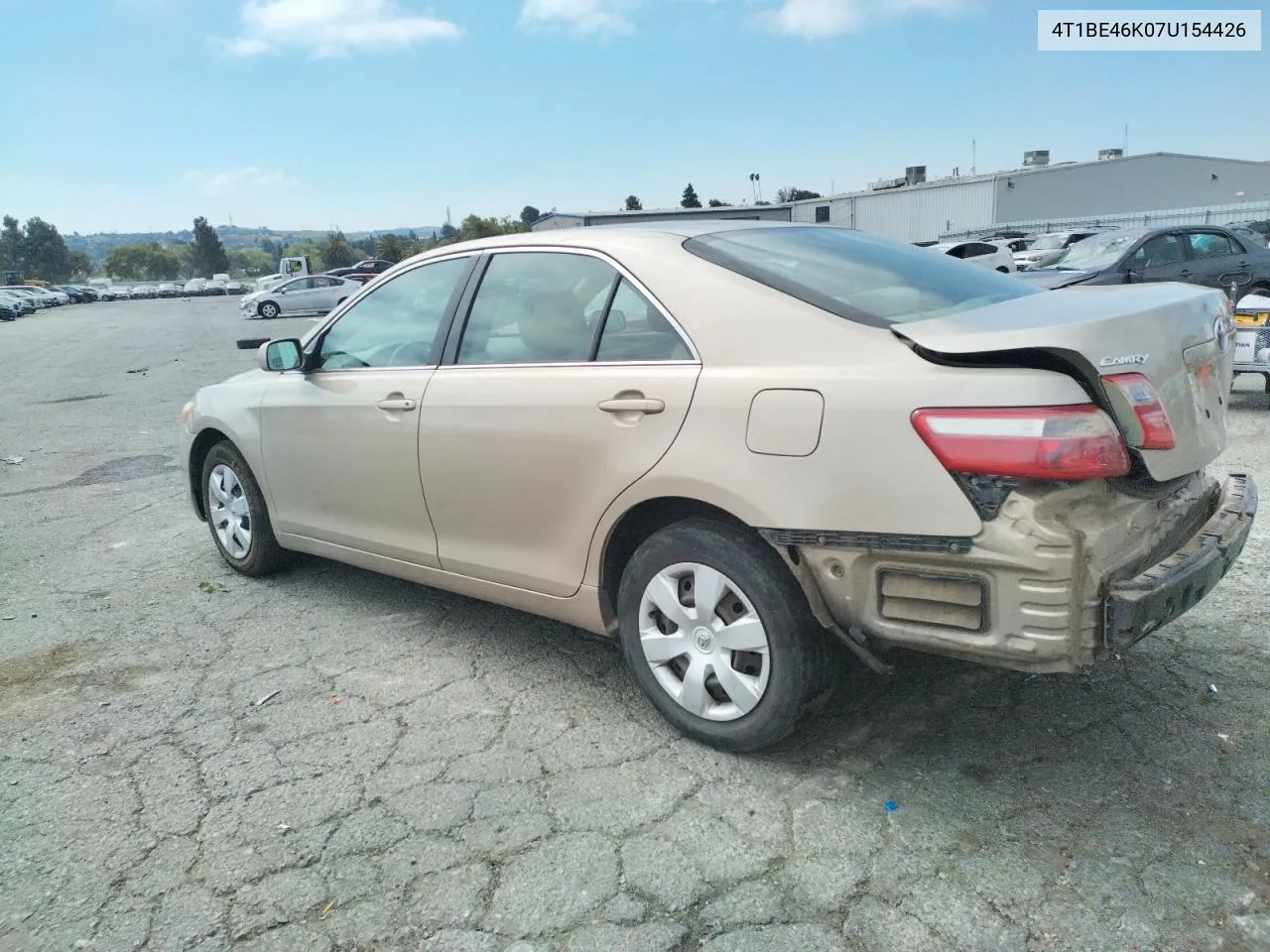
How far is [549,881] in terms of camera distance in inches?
96.7

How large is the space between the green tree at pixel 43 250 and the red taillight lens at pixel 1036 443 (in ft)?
454

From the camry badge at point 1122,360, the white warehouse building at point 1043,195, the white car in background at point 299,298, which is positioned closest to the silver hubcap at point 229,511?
the camry badge at point 1122,360

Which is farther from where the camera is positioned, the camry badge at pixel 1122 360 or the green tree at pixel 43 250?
the green tree at pixel 43 250

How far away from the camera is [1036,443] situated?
90.3 inches

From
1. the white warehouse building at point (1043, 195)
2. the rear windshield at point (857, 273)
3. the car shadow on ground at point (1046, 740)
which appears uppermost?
the white warehouse building at point (1043, 195)

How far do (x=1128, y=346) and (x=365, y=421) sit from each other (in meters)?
2.84

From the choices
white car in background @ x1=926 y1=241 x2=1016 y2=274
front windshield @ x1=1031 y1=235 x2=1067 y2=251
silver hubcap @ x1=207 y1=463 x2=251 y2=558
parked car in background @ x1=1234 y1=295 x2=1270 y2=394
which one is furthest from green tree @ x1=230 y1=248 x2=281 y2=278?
parked car in background @ x1=1234 y1=295 x2=1270 y2=394

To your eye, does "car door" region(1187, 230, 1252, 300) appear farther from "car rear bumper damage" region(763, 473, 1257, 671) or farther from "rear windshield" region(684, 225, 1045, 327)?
"car rear bumper damage" region(763, 473, 1257, 671)

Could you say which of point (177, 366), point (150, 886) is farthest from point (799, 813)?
point (177, 366)

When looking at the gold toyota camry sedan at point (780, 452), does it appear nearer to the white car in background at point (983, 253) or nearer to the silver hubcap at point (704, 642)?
the silver hubcap at point (704, 642)

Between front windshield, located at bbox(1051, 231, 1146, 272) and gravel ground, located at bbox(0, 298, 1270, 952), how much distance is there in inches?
364

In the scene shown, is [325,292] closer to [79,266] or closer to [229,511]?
[229,511]

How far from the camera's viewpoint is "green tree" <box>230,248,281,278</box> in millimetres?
133375

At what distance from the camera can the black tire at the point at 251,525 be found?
15.7 feet
